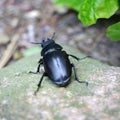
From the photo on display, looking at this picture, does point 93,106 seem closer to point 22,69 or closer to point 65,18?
point 22,69

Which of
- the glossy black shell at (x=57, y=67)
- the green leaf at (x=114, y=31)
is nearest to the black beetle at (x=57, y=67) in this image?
the glossy black shell at (x=57, y=67)

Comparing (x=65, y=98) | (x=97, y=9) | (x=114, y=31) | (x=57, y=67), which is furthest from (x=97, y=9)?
(x=65, y=98)

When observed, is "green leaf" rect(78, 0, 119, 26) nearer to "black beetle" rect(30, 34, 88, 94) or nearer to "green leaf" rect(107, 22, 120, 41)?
"green leaf" rect(107, 22, 120, 41)

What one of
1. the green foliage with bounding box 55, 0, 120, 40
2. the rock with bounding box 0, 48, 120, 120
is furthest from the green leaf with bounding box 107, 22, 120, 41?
the rock with bounding box 0, 48, 120, 120

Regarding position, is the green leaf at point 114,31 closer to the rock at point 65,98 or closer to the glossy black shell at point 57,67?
the rock at point 65,98

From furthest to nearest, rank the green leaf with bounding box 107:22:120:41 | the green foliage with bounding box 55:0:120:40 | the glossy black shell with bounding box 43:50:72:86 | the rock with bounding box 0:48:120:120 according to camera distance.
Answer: the green leaf with bounding box 107:22:120:41, the green foliage with bounding box 55:0:120:40, the glossy black shell with bounding box 43:50:72:86, the rock with bounding box 0:48:120:120

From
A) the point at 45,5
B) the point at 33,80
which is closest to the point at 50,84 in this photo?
the point at 33,80

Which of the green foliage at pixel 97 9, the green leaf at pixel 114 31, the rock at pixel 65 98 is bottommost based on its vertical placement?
the rock at pixel 65 98

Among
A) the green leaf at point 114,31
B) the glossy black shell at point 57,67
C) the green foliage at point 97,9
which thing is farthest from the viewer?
the green leaf at point 114,31
